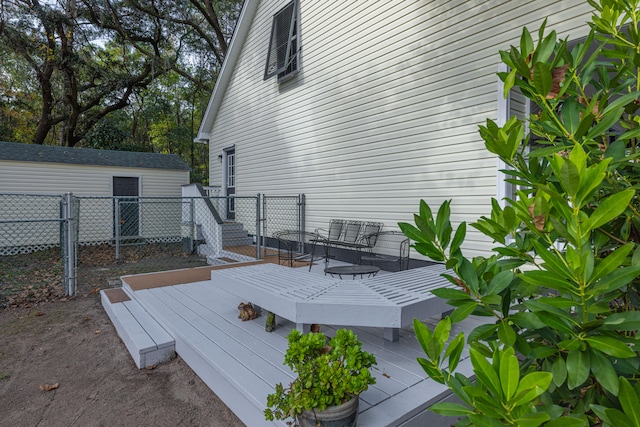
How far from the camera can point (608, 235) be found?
852mm

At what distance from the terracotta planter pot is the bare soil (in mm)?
820

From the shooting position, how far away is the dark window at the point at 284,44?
24.3ft

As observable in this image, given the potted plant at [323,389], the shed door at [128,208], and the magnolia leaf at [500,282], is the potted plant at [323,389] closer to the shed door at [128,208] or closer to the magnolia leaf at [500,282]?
the magnolia leaf at [500,282]

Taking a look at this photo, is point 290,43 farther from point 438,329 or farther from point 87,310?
point 438,329

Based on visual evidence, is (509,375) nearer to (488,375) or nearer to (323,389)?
(488,375)

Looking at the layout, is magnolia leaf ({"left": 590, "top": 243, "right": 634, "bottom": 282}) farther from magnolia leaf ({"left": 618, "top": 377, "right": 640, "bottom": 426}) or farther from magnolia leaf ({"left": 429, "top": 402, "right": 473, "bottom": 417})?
magnolia leaf ({"left": 429, "top": 402, "right": 473, "bottom": 417})

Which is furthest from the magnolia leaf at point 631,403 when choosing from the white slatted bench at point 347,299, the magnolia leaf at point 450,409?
the white slatted bench at point 347,299

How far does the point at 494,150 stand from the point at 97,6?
53.9 ft

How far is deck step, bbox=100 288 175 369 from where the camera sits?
304cm

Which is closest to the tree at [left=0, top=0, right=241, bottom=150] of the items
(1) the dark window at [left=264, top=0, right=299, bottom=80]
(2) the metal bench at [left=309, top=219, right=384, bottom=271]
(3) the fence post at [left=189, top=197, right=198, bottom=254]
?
(1) the dark window at [left=264, top=0, right=299, bottom=80]

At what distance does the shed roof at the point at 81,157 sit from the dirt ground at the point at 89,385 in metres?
8.19

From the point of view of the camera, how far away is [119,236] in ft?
29.3

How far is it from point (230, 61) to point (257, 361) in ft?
30.0

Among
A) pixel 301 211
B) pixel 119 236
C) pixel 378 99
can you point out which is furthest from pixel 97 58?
pixel 378 99
